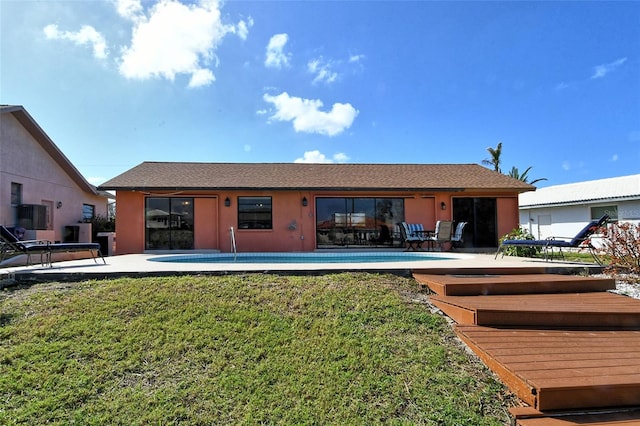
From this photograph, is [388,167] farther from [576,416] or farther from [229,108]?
[576,416]

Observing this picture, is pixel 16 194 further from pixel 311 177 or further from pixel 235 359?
pixel 235 359

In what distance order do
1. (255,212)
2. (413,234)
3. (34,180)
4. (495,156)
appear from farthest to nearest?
(495,156) → (34,180) → (255,212) → (413,234)

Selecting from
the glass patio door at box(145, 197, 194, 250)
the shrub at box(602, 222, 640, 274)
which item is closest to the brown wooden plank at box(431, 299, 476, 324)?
the shrub at box(602, 222, 640, 274)

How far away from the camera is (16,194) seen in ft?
44.3

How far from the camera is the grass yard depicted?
271 cm

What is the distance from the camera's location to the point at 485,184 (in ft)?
43.1

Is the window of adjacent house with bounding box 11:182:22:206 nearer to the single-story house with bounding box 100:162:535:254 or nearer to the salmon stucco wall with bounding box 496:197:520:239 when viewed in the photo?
the single-story house with bounding box 100:162:535:254

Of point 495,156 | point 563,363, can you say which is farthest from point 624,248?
point 495,156

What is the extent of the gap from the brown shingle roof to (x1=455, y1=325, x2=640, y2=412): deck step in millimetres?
8995

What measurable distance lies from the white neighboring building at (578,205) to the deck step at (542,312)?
1592 cm

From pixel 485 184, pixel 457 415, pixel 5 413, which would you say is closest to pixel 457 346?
pixel 457 415

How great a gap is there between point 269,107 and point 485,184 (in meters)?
10.8

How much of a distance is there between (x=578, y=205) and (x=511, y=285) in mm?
18685

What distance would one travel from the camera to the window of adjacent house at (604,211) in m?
17.0
